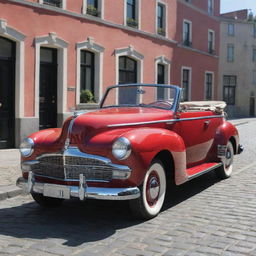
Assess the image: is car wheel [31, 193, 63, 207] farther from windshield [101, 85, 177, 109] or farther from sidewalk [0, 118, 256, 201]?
windshield [101, 85, 177, 109]

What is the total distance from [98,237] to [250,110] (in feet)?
144

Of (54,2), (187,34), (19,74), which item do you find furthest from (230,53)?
(19,74)

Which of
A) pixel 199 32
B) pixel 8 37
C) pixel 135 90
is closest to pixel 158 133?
pixel 135 90

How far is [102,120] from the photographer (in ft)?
17.3

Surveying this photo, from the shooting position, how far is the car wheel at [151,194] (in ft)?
16.7

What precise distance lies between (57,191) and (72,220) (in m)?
0.58

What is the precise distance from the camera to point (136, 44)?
60.5ft

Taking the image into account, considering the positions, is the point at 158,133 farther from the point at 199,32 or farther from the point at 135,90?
the point at 199,32

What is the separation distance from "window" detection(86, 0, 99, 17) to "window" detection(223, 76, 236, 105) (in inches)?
1212

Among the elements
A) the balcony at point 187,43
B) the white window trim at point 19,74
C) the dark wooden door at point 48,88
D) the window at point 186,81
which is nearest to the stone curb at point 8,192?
the white window trim at point 19,74

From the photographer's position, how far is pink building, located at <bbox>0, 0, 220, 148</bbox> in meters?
12.7

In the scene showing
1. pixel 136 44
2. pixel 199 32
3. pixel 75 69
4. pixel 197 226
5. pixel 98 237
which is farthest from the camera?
pixel 199 32

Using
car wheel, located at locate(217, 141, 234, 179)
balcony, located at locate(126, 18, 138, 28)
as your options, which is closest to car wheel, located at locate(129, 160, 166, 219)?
car wheel, located at locate(217, 141, 234, 179)

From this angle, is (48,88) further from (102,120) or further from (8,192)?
(102,120)
